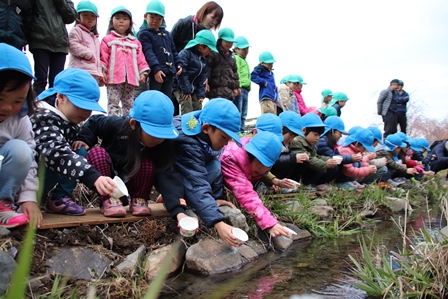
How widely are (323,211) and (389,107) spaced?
21.5ft

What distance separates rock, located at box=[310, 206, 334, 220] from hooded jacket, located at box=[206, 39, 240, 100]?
2.21m

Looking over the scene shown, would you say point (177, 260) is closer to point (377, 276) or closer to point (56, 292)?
point (56, 292)

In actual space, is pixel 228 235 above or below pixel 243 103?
below

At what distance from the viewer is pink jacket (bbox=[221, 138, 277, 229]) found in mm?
3273

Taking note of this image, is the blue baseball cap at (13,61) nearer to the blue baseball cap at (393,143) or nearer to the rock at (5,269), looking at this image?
the rock at (5,269)

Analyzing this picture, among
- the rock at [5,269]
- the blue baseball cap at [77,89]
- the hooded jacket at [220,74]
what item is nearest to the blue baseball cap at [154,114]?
the blue baseball cap at [77,89]

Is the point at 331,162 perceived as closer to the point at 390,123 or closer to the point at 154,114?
the point at 154,114

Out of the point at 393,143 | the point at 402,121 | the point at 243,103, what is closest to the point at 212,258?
the point at 243,103

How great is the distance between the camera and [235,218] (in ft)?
10.5

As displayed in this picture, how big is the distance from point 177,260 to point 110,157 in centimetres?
90

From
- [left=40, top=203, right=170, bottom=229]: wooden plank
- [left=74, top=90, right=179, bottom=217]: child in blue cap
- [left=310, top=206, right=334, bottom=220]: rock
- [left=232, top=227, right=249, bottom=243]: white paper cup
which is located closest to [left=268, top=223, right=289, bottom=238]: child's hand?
[left=232, top=227, right=249, bottom=243]: white paper cup

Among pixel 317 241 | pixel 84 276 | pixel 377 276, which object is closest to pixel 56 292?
pixel 84 276

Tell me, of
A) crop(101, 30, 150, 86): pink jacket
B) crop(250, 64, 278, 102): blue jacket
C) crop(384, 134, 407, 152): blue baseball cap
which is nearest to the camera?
crop(101, 30, 150, 86): pink jacket

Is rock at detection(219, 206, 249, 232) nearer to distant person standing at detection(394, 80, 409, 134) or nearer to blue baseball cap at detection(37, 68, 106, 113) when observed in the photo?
blue baseball cap at detection(37, 68, 106, 113)
